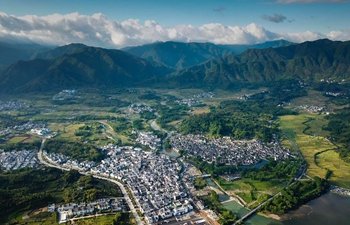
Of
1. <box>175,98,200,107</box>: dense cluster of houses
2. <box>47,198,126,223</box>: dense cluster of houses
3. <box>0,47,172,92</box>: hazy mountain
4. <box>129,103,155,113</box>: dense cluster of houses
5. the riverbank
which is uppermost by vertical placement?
<box>0,47,172,92</box>: hazy mountain

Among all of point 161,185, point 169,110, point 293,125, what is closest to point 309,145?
point 293,125

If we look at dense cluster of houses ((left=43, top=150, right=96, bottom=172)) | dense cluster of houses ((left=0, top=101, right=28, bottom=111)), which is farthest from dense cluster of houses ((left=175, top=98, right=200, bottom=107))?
dense cluster of houses ((left=43, top=150, right=96, bottom=172))

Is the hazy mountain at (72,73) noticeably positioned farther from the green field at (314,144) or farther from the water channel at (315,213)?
the water channel at (315,213)

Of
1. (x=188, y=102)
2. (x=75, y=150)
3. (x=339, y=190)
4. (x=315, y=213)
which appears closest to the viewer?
(x=315, y=213)

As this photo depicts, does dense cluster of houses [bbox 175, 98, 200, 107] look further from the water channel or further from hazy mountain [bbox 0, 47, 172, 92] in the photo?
the water channel

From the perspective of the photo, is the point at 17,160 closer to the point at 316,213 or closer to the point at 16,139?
the point at 16,139

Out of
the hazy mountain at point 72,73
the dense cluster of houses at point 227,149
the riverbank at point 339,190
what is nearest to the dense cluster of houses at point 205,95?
the hazy mountain at point 72,73

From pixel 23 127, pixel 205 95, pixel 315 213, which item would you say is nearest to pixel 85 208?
pixel 315 213
